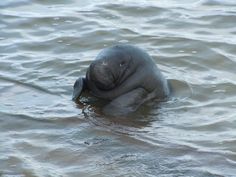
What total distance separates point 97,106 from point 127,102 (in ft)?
1.35

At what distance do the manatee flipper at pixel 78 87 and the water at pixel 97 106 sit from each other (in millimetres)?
126

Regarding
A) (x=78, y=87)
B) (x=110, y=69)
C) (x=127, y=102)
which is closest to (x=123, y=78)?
(x=110, y=69)

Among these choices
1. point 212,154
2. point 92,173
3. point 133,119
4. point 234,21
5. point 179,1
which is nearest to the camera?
point 92,173

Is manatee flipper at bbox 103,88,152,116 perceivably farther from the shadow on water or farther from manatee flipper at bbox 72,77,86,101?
manatee flipper at bbox 72,77,86,101

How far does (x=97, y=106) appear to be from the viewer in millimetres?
8727

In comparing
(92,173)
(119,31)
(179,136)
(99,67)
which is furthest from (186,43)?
(92,173)

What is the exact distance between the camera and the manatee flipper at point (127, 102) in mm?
8391

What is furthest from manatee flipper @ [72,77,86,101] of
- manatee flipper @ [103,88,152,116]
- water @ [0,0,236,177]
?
manatee flipper @ [103,88,152,116]

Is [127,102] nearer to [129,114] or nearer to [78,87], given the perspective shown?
[129,114]

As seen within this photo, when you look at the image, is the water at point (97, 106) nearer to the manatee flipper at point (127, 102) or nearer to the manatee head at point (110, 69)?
the manatee flipper at point (127, 102)

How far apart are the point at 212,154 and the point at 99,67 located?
2060mm

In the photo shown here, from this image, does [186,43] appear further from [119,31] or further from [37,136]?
[37,136]

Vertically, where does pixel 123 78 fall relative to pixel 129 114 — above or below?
above

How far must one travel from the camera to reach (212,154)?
725cm
